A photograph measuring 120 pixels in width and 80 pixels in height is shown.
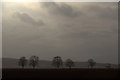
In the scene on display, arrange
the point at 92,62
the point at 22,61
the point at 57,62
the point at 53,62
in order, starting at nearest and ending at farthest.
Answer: the point at 92,62 < the point at 22,61 < the point at 57,62 < the point at 53,62

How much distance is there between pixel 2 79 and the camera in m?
12.2

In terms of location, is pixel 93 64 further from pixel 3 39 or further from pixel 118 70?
pixel 3 39

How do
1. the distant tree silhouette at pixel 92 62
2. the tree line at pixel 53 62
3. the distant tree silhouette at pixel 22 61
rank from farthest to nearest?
the distant tree silhouette at pixel 22 61 < the tree line at pixel 53 62 < the distant tree silhouette at pixel 92 62

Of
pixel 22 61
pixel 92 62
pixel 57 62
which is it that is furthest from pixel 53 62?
pixel 92 62

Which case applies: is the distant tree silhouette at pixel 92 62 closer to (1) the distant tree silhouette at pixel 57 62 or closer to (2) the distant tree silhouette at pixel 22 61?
(1) the distant tree silhouette at pixel 57 62

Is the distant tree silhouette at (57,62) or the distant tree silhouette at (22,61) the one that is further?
the distant tree silhouette at (57,62)

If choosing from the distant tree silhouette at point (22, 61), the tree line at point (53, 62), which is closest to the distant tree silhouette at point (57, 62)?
the tree line at point (53, 62)

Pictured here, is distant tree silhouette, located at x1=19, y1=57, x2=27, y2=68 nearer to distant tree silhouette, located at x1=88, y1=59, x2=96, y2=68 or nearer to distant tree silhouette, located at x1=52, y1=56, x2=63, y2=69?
distant tree silhouette, located at x1=52, y1=56, x2=63, y2=69

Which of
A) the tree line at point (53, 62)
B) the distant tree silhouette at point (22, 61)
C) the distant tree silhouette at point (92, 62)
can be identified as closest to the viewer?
the distant tree silhouette at point (92, 62)

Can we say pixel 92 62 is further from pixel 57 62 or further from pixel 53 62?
pixel 53 62

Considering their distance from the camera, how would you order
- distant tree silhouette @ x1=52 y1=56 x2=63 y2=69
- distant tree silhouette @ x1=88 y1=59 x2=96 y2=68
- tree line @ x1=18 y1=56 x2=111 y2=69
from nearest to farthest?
distant tree silhouette @ x1=88 y1=59 x2=96 y2=68 < tree line @ x1=18 y1=56 x2=111 y2=69 < distant tree silhouette @ x1=52 y1=56 x2=63 y2=69

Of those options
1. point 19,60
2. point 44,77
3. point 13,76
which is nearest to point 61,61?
point 19,60

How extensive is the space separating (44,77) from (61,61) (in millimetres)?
7999

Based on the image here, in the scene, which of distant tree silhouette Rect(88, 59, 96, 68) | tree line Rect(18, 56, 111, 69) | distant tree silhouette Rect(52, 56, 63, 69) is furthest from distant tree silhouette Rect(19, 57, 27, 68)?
distant tree silhouette Rect(88, 59, 96, 68)
